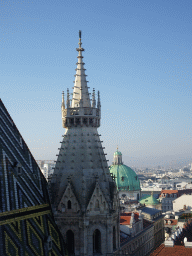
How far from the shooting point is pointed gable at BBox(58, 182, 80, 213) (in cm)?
2728

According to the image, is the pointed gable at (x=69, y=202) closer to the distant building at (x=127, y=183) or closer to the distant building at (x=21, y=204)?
the distant building at (x=21, y=204)

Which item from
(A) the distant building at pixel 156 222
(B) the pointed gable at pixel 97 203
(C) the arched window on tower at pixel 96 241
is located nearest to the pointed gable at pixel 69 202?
(B) the pointed gable at pixel 97 203

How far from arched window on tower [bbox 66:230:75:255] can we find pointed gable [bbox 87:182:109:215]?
2.11 meters

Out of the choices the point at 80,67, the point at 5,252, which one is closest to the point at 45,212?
the point at 5,252

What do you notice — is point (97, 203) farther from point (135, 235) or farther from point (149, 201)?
point (149, 201)

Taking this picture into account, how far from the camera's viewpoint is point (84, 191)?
89.5 ft

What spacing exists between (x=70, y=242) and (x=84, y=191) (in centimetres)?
360

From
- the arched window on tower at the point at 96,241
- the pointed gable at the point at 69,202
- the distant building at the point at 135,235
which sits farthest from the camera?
the distant building at the point at 135,235

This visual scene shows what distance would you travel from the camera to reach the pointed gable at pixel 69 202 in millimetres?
27281

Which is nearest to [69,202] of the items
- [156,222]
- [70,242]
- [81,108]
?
[70,242]

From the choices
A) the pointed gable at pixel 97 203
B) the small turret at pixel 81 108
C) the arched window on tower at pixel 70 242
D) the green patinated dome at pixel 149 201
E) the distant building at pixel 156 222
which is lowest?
the distant building at pixel 156 222

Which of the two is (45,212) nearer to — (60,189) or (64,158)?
(60,189)

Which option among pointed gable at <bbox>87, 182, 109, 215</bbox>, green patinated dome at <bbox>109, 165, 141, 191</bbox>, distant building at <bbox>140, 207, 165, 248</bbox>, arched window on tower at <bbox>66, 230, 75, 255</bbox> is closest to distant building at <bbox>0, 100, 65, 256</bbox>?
arched window on tower at <bbox>66, 230, 75, 255</bbox>

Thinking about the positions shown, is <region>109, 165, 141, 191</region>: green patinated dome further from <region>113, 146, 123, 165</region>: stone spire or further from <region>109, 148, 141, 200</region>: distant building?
<region>113, 146, 123, 165</region>: stone spire
